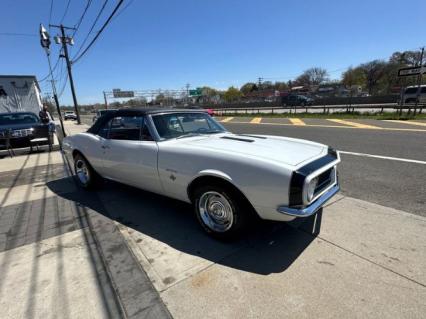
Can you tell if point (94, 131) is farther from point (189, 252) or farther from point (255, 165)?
point (255, 165)

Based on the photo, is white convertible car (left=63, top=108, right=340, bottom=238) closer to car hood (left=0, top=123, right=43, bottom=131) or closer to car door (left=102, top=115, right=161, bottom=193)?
car door (left=102, top=115, right=161, bottom=193)

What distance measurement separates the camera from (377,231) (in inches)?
112

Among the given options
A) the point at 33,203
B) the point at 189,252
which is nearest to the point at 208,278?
the point at 189,252

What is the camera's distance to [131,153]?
3494 mm

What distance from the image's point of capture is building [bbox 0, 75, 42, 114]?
1464 cm

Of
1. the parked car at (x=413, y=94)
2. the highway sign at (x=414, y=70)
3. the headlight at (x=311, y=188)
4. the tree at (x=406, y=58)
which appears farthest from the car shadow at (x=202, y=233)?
the tree at (x=406, y=58)

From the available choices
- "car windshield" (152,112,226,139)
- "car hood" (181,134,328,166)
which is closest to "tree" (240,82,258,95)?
"car windshield" (152,112,226,139)

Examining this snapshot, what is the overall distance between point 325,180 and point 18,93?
18.5m

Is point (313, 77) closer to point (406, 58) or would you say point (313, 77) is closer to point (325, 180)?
point (406, 58)

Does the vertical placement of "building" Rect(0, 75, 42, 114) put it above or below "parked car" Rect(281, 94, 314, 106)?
above

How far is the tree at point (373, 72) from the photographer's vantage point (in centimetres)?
6728

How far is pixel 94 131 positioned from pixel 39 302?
3.02m

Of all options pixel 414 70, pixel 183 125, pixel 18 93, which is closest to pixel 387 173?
pixel 183 125

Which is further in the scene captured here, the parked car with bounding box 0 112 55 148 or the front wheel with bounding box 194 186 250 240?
the parked car with bounding box 0 112 55 148
